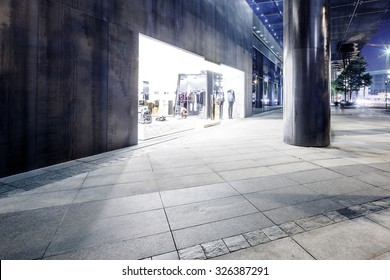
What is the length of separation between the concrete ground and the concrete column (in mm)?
1833

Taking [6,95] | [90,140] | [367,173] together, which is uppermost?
[6,95]

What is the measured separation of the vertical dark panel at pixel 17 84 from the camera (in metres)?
4.30

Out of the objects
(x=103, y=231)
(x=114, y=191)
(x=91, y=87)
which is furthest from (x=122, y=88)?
(x=103, y=231)

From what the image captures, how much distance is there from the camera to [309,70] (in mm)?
7082

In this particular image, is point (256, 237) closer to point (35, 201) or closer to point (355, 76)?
point (35, 201)

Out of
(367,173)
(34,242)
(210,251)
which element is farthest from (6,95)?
(367,173)

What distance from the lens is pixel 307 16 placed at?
22.9ft

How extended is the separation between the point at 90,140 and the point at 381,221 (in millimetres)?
5961

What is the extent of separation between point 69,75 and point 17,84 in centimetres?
119

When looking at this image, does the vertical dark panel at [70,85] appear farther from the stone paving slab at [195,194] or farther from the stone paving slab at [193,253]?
the stone paving slab at [193,253]

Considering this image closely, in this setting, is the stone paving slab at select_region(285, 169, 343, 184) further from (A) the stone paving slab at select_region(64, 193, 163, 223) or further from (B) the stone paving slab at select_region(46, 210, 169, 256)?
(B) the stone paving slab at select_region(46, 210, 169, 256)

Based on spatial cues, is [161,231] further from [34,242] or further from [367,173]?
[367,173]

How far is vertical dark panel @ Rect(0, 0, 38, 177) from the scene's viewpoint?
14.1 feet

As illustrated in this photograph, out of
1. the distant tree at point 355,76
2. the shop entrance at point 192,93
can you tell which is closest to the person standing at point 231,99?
the shop entrance at point 192,93
